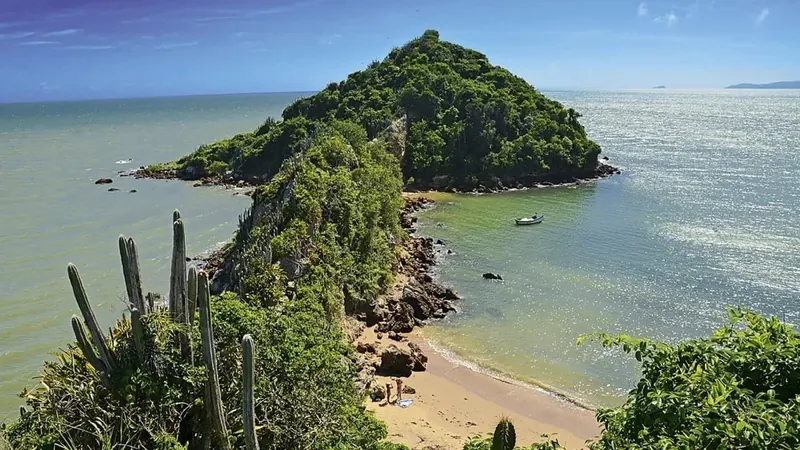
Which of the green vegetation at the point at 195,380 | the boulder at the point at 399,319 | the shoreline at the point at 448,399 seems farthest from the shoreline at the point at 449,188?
the green vegetation at the point at 195,380

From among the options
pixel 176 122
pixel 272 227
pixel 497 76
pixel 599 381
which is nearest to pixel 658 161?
pixel 497 76

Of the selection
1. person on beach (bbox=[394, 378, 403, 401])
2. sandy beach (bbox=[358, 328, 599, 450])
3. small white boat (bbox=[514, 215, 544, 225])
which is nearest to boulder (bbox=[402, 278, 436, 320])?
sandy beach (bbox=[358, 328, 599, 450])

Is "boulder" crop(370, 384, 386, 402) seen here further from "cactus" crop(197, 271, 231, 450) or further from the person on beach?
"cactus" crop(197, 271, 231, 450)

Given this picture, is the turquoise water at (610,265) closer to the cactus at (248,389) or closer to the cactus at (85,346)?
the cactus at (248,389)

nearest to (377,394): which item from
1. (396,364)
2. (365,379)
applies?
(365,379)

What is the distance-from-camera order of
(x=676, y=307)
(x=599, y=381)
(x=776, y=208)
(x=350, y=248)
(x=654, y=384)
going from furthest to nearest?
(x=776, y=208)
(x=676, y=307)
(x=350, y=248)
(x=599, y=381)
(x=654, y=384)

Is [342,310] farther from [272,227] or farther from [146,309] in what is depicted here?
[146,309]
